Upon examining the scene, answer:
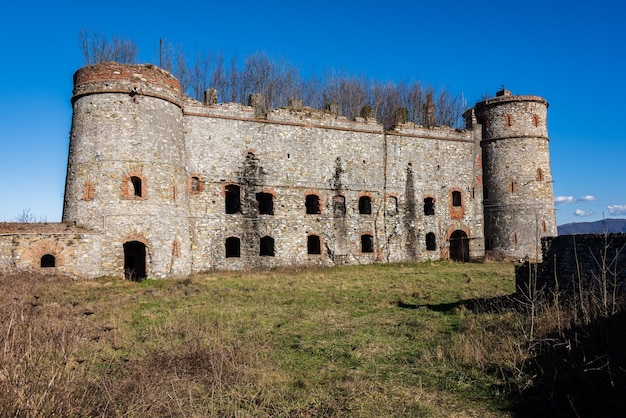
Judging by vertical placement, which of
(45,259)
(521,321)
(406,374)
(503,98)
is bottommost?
(406,374)

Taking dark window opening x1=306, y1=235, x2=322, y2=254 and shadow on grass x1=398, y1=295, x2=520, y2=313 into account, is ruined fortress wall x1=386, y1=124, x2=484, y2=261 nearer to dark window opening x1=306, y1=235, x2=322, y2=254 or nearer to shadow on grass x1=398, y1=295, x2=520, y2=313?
dark window opening x1=306, y1=235, x2=322, y2=254

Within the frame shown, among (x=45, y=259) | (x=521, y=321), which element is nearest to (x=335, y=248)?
(x=45, y=259)

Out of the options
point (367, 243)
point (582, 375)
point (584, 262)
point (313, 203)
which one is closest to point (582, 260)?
point (584, 262)

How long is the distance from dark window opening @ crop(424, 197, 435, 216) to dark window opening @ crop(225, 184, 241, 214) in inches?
406

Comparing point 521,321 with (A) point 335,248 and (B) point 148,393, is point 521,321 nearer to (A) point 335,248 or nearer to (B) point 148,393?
(B) point 148,393

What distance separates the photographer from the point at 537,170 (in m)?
23.6

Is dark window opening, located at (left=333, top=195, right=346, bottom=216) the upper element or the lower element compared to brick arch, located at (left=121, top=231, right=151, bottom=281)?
upper

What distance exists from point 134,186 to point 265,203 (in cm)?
632

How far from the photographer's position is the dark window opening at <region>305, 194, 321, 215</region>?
2103cm

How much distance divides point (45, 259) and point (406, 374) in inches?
550

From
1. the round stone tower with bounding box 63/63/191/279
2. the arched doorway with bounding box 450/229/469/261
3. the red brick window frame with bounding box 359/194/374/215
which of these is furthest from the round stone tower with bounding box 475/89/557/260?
the round stone tower with bounding box 63/63/191/279

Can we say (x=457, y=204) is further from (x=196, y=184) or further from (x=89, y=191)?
(x=89, y=191)

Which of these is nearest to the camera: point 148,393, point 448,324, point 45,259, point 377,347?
point 148,393

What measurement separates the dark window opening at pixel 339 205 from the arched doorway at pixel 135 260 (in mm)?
9138
